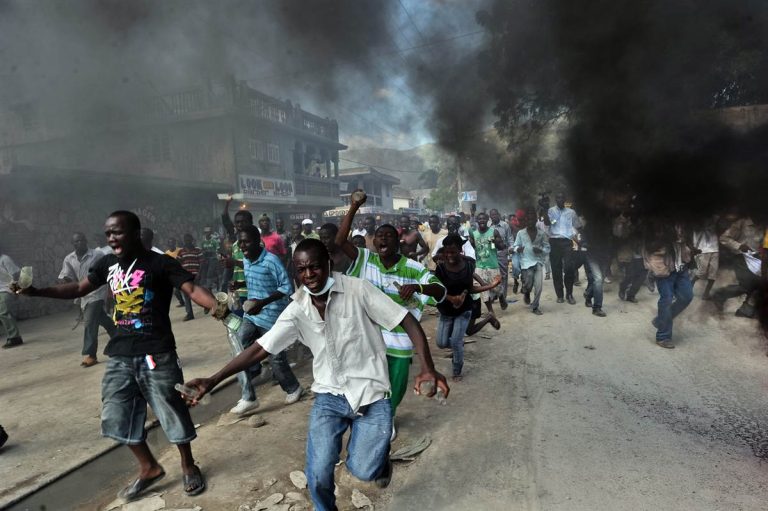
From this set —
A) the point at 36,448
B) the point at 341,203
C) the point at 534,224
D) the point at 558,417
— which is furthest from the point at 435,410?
the point at 341,203

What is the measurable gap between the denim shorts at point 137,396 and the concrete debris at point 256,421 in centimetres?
85

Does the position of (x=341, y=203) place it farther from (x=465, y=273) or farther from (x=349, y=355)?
(x=349, y=355)

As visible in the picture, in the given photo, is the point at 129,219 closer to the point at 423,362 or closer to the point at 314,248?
the point at 314,248

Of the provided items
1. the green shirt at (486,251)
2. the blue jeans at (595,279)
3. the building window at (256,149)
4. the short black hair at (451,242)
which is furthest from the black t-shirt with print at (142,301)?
the building window at (256,149)

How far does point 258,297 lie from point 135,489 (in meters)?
1.54

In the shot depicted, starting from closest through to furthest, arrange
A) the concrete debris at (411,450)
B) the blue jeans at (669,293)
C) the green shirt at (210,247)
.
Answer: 1. the concrete debris at (411,450)
2. the blue jeans at (669,293)
3. the green shirt at (210,247)

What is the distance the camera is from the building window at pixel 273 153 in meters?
17.3

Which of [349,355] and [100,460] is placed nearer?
[349,355]

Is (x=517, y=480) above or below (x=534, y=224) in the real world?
below

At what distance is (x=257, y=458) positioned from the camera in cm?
291

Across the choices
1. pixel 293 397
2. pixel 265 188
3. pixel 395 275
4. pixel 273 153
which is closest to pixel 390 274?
A: pixel 395 275

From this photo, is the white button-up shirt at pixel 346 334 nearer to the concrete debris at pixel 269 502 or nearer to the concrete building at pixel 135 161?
the concrete debris at pixel 269 502

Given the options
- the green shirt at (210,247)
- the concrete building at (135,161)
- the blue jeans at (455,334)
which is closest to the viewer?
the blue jeans at (455,334)

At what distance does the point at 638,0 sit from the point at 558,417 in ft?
9.11
